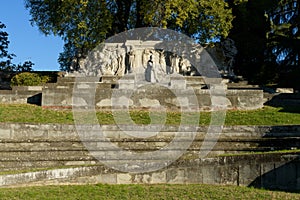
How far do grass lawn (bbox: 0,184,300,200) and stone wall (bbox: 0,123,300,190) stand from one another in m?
0.39

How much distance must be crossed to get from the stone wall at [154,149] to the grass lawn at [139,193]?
0.39 m

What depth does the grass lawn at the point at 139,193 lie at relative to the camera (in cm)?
877

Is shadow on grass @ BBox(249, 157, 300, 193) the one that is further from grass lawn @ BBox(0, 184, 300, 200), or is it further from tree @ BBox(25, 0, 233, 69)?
tree @ BBox(25, 0, 233, 69)

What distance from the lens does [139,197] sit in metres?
8.85

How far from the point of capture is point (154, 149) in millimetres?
12719

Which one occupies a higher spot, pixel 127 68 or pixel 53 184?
pixel 127 68

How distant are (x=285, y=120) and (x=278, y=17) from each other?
46.8 feet

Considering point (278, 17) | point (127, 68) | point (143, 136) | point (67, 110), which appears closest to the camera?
point (143, 136)

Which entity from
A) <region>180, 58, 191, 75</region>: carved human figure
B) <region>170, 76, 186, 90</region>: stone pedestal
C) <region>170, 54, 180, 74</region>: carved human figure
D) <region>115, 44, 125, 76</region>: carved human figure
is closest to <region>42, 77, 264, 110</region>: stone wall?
<region>170, 76, 186, 90</region>: stone pedestal

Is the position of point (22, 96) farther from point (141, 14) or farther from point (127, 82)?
point (141, 14)

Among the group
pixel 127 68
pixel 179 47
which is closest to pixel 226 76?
pixel 179 47

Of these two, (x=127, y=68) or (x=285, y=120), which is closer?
(x=285, y=120)

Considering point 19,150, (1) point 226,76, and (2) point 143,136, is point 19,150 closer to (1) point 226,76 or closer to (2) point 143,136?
(2) point 143,136

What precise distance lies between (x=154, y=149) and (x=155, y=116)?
13.3 ft
